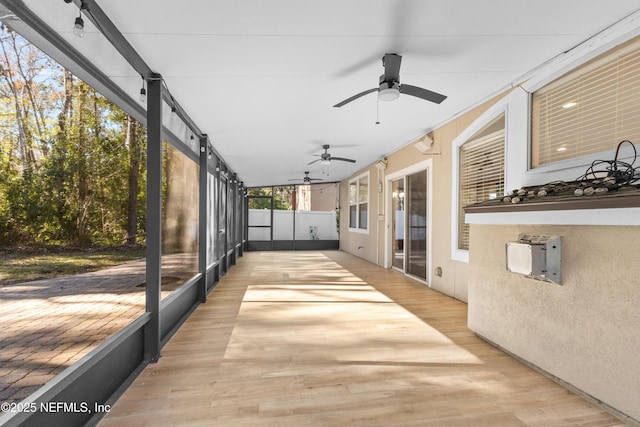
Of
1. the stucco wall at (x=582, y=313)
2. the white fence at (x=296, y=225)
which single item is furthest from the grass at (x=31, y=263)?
the white fence at (x=296, y=225)

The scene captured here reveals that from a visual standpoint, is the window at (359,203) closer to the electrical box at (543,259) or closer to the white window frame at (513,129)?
the white window frame at (513,129)

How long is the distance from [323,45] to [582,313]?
8.17 ft

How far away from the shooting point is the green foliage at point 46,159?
1.94m

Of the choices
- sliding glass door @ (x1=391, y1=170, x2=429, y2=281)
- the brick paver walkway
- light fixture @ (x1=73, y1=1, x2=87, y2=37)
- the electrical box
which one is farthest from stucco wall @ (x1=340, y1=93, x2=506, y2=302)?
the brick paver walkway

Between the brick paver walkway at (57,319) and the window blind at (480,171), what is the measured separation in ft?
13.4

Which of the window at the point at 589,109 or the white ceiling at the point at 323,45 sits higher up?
the white ceiling at the point at 323,45

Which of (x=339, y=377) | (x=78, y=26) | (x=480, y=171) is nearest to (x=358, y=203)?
(x=480, y=171)

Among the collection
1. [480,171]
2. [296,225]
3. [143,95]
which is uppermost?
[143,95]

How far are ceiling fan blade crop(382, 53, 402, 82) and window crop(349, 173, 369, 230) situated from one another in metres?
6.06

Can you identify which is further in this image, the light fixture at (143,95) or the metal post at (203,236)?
the metal post at (203,236)

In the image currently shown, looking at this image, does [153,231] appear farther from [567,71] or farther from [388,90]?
[567,71]

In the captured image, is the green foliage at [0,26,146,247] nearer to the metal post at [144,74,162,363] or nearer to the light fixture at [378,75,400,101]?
the metal post at [144,74,162,363]

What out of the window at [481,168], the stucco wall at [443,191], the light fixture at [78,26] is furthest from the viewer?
the stucco wall at [443,191]

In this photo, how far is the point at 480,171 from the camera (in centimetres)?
411
